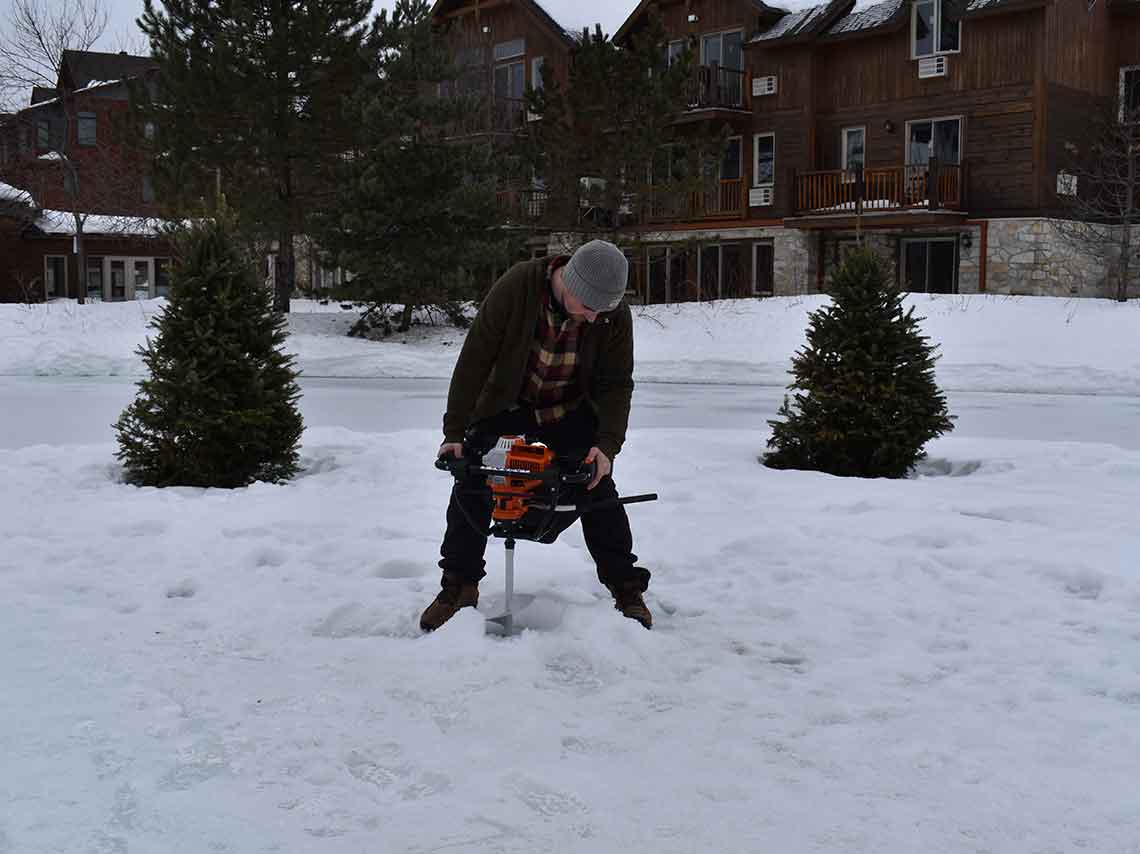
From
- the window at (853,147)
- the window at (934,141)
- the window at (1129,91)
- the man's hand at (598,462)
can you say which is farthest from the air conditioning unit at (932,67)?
the man's hand at (598,462)

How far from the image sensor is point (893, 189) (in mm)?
27250

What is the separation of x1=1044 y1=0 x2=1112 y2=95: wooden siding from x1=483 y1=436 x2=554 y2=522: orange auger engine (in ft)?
79.5

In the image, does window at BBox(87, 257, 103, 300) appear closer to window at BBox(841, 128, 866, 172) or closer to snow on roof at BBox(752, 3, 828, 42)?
snow on roof at BBox(752, 3, 828, 42)

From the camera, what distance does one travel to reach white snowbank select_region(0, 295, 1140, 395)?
1886 centimetres

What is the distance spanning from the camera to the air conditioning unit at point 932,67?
26.7 meters

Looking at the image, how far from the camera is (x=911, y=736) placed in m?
3.82

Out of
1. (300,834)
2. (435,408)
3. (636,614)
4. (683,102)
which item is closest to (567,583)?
(636,614)

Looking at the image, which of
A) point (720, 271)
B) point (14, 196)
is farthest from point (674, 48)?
point (14, 196)

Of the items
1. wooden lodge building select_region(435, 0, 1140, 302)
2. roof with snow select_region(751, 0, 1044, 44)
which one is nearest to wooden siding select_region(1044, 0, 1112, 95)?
wooden lodge building select_region(435, 0, 1140, 302)

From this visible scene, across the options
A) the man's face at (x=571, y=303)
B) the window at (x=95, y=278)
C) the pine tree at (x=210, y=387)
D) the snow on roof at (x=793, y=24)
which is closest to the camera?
the man's face at (x=571, y=303)

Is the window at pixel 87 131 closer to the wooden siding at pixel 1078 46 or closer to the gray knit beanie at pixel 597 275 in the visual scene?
the wooden siding at pixel 1078 46

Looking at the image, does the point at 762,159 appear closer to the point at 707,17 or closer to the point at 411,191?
the point at 707,17

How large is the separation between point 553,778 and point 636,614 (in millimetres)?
1566

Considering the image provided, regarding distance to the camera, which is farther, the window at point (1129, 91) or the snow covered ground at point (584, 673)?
the window at point (1129, 91)
